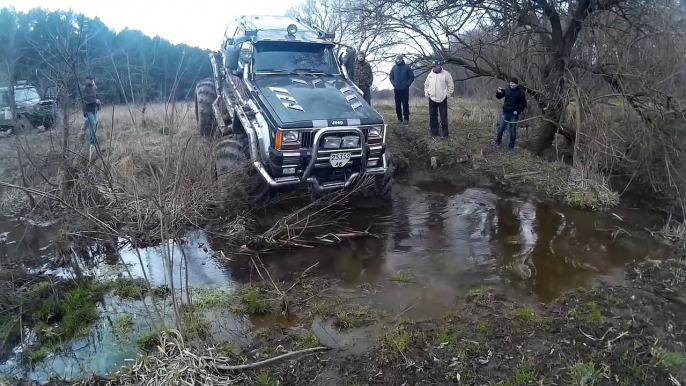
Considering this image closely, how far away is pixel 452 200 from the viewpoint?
25.8 ft

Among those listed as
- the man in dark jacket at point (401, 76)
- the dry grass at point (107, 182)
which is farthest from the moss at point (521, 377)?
the man in dark jacket at point (401, 76)

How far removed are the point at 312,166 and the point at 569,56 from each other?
17.7 feet

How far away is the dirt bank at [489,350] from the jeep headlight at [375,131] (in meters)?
2.75

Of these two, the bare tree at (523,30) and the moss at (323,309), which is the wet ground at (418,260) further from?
the bare tree at (523,30)

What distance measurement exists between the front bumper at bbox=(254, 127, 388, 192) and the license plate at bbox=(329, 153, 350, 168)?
41mm

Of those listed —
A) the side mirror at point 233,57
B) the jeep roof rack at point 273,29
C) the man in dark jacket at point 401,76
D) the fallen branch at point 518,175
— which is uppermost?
the jeep roof rack at point 273,29

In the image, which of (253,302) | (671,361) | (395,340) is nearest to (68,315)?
(253,302)

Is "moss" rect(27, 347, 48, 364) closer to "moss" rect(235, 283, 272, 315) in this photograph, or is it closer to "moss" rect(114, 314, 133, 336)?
"moss" rect(114, 314, 133, 336)

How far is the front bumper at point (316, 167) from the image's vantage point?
6.20 m

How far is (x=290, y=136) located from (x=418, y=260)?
7.07ft

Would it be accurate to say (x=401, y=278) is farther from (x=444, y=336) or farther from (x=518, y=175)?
(x=518, y=175)

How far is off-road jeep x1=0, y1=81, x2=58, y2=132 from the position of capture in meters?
6.80

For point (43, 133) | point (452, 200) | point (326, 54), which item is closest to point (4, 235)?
point (43, 133)

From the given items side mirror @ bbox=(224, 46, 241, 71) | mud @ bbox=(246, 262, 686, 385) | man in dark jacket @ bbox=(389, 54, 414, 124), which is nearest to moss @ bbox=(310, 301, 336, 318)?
mud @ bbox=(246, 262, 686, 385)
